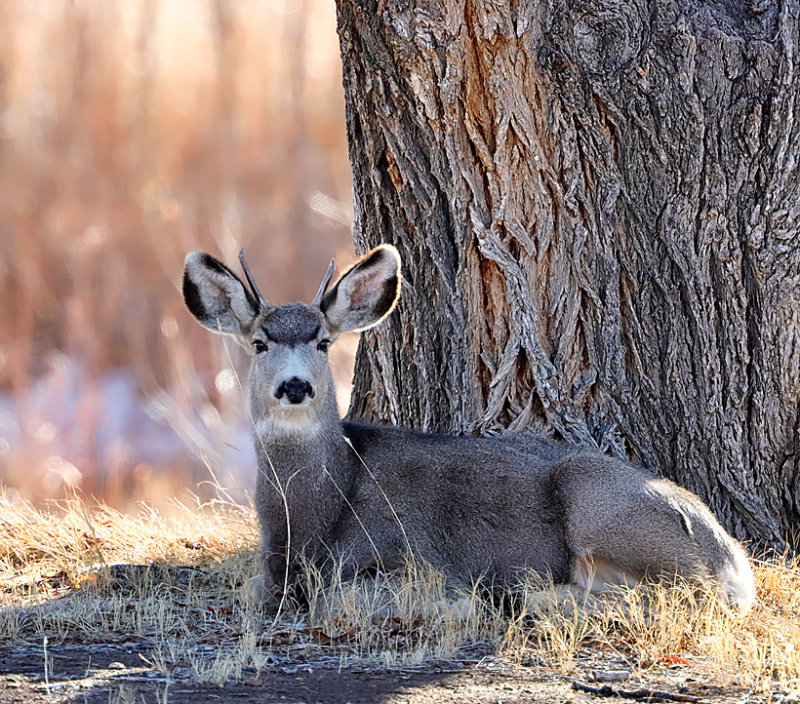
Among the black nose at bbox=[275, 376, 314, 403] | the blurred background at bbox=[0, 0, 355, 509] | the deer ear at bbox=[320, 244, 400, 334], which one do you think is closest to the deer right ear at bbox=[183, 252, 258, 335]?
the deer ear at bbox=[320, 244, 400, 334]

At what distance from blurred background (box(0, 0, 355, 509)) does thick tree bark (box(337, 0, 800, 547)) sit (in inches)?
243

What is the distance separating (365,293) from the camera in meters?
7.05

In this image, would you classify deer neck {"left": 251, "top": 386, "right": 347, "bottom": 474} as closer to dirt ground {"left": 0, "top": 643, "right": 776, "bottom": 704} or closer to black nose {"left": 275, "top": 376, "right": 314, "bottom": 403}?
black nose {"left": 275, "top": 376, "right": 314, "bottom": 403}

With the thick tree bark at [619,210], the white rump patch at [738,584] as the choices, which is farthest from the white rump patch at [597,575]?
the thick tree bark at [619,210]

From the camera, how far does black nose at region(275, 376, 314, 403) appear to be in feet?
21.1

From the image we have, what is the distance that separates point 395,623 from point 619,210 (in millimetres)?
2653

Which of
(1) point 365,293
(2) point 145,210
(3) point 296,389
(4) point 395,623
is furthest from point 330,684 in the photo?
(2) point 145,210

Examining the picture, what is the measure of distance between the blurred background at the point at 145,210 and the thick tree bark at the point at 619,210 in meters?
6.17

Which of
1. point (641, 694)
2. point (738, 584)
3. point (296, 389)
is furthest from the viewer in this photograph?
point (296, 389)

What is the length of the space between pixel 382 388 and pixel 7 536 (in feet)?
7.59

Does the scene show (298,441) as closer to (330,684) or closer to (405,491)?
(405,491)

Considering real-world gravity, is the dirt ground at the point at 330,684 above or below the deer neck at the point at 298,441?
below

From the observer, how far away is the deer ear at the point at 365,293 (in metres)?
6.93

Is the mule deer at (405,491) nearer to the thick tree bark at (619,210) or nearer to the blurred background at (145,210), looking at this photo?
the thick tree bark at (619,210)
